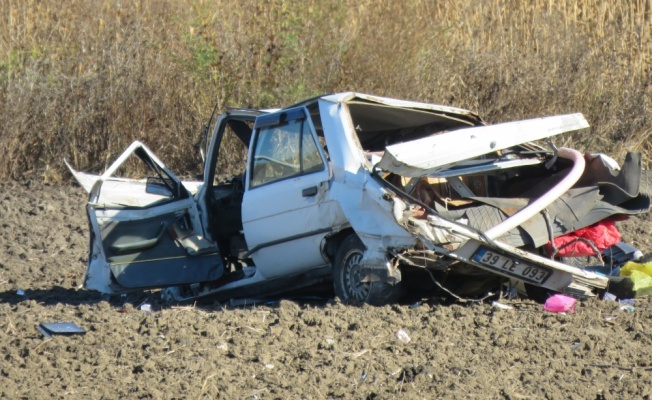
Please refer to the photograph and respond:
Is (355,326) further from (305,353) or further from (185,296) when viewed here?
(185,296)

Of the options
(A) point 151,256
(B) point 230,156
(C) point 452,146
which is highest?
(C) point 452,146

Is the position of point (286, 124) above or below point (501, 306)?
above

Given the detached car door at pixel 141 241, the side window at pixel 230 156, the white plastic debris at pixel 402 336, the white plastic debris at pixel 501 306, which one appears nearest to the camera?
the white plastic debris at pixel 402 336

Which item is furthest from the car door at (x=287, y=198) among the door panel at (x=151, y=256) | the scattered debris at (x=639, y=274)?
the scattered debris at (x=639, y=274)

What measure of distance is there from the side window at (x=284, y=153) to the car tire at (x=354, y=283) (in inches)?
25.9

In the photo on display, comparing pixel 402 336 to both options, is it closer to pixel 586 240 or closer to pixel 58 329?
pixel 586 240

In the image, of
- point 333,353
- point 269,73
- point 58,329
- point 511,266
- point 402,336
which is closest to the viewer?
point 333,353

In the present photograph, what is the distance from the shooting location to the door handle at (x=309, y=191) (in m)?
7.95

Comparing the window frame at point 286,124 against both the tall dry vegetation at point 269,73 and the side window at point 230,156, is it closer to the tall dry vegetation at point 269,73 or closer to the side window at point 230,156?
the side window at point 230,156

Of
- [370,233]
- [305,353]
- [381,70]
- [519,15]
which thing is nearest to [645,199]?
[370,233]

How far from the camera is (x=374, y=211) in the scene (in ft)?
24.2

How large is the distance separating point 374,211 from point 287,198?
3.54 feet

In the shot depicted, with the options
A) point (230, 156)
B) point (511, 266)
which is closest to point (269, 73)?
point (230, 156)

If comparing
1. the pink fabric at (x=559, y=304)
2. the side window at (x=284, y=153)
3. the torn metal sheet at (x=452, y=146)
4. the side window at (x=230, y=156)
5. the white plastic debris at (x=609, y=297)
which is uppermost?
the torn metal sheet at (x=452, y=146)
